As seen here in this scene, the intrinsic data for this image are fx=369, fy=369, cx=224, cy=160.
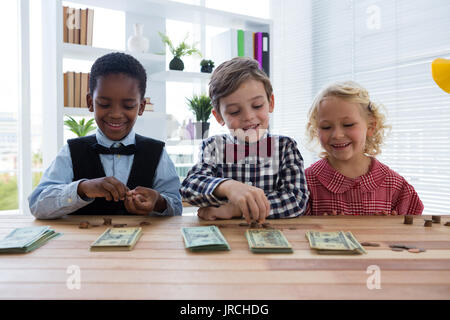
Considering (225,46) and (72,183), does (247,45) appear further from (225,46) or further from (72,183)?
(72,183)

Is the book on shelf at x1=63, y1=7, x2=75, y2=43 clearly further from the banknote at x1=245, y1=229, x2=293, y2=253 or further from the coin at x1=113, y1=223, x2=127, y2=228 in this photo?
the banknote at x1=245, y1=229, x2=293, y2=253

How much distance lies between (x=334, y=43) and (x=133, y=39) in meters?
2.08

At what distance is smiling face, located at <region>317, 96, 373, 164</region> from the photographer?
1567 millimetres

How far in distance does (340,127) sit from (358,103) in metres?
0.14

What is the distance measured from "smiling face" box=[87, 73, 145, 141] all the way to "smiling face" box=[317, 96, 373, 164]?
0.80m

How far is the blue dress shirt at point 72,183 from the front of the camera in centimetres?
123

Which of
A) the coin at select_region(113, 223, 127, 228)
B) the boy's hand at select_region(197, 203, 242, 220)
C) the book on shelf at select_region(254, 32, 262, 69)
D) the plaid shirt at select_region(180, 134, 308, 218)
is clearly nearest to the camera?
the coin at select_region(113, 223, 127, 228)

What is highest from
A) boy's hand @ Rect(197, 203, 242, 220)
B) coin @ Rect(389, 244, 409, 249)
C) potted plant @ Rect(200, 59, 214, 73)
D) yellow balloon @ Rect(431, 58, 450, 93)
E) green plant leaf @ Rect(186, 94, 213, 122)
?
potted plant @ Rect(200, 59, 214, 73)

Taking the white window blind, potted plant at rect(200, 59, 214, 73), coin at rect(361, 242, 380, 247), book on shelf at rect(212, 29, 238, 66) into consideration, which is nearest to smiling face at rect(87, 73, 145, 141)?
coin at rect(361, 242, 380, 247)

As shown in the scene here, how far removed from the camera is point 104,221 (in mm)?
1100

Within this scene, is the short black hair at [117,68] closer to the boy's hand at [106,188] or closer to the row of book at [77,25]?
the boy's hand at [106,188]

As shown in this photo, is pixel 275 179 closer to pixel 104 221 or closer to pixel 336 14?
pixel 104 221

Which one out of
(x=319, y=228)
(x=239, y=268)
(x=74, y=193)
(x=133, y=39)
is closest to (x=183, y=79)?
(x=133, y=39)

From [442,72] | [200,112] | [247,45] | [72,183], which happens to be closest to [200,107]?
[200,112]
